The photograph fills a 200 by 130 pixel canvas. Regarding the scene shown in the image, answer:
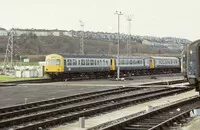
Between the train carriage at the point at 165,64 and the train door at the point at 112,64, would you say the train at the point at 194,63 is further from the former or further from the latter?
the train carriage at the point at 165,64

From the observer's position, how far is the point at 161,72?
75.9 meters

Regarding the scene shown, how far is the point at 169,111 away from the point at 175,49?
183 m

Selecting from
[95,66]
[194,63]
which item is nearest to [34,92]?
[194,63]

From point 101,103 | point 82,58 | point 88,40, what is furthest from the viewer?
point 88,40

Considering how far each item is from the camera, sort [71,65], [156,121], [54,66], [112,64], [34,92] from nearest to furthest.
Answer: [156,121]
[34,92]
[54,66]
[71,65]
[112,64]

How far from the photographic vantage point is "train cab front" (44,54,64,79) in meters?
50.7

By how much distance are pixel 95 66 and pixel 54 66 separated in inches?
277

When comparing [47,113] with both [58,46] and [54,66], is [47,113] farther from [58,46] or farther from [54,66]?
[58,46]

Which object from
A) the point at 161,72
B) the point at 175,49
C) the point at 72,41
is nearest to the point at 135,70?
the point at 161,72

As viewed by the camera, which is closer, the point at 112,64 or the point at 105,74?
the point at 105,74

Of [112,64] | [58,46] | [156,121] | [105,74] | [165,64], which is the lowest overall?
[156,121]

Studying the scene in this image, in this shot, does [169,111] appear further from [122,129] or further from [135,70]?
[135,70]

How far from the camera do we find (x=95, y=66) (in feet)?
184

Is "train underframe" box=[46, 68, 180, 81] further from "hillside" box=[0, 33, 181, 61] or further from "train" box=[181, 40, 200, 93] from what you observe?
"hillside" box=[0, 33, 181, 61]
